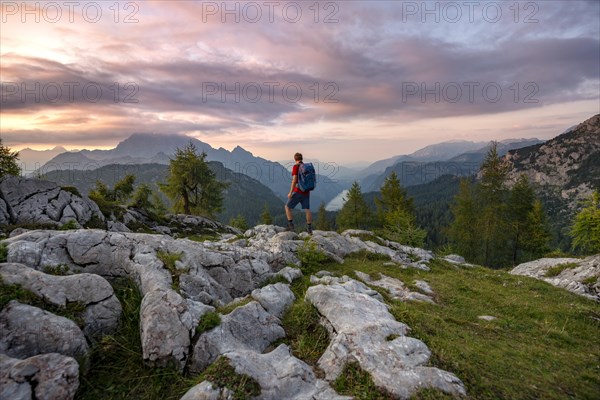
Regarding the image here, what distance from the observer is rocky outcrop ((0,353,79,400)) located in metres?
5.01

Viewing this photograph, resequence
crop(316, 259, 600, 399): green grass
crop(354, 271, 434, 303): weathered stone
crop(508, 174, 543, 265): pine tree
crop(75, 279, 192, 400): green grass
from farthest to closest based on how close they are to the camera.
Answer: crop(508, 174, 543, 265): pine tree < crop(354, 271, 434, 303): weathered stone < crop(316, 259, 600, 399): green grass < crop(75, 279, 192, 400): green grass

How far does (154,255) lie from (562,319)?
53.3ft

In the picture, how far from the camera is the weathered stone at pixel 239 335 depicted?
6566 millimetres

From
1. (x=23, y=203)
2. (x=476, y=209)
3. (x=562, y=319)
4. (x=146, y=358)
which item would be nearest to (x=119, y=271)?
(x=146, y=358)

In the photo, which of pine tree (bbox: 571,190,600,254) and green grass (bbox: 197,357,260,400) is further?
pine tree (bbox: 571,190,600,254)

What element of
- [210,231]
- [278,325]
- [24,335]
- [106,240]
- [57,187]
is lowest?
[210,231]

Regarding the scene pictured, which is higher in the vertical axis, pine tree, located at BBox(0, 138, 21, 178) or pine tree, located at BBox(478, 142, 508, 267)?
pine tree, located at BBox(0, 138, 21, 178)

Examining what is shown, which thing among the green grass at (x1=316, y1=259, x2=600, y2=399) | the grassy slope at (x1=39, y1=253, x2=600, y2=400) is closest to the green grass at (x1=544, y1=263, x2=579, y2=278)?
Result: the green grass at (x1=316, y1=259, x2=600, y2=399)

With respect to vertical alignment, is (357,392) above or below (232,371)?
below

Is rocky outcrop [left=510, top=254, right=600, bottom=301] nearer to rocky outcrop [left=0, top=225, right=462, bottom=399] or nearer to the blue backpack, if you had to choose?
rocky outcrop [left=0, top=225, right=462, bottom=399]

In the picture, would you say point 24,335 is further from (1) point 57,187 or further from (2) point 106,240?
(1) point 57,187

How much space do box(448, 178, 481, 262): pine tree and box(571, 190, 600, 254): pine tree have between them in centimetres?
2313

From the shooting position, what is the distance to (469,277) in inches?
701

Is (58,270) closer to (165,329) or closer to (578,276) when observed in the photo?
(165,329)
